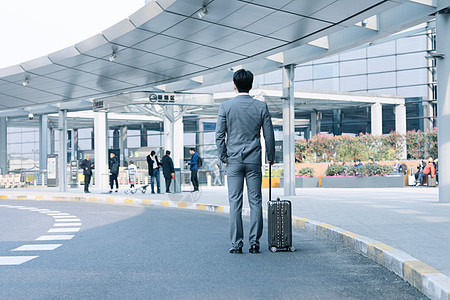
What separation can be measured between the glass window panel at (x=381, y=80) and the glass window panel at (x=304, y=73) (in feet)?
14.5

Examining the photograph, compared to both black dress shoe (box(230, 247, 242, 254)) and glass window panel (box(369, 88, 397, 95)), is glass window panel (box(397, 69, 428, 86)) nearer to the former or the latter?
glass window panel (box(369, 88, 397, 95))

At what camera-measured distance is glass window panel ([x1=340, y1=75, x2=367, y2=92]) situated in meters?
41.7

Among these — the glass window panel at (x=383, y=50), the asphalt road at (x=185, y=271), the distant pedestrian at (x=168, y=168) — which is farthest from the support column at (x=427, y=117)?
the asphalt road at (x=185, y=271)

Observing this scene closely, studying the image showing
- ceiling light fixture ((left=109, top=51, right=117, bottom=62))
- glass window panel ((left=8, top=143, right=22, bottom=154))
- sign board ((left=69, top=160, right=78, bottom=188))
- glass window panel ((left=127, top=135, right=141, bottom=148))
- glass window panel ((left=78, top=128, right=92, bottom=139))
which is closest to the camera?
ceiling light fixture ((left=109, top=51, right=117, bottom=62))

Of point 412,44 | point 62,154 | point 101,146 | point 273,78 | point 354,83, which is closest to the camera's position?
point 62,154

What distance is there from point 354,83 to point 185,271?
37673 millimetres

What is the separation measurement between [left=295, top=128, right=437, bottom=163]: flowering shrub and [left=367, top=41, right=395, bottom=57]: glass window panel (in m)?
10.2

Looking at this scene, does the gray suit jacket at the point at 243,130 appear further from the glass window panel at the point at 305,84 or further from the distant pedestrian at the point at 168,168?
the glass window panel at the point at 305,84

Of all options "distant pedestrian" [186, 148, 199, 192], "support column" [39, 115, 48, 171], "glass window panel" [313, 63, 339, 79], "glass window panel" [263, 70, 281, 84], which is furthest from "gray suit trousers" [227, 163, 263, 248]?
"support column" [39, 115, 48, 171]

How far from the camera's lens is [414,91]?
3969cm

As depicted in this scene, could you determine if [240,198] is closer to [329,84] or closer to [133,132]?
[329,84]

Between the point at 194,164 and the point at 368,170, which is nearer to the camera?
the point at 194,164

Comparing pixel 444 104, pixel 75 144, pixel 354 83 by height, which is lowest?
pixel 444 104

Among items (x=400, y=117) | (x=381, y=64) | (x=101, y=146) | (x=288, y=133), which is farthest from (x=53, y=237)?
(x=381, y=64)
